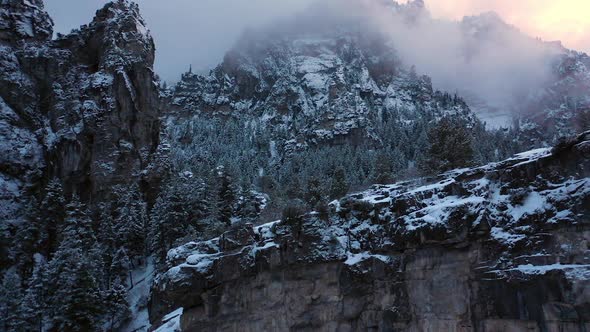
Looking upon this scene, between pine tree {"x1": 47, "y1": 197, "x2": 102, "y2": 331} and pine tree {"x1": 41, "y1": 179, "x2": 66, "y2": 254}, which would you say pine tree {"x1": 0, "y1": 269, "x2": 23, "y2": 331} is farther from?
pine tree {"x1": 41, "y1": 179, "x2": 66, "y2": 254}

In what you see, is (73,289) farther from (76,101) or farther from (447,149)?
(76,101)

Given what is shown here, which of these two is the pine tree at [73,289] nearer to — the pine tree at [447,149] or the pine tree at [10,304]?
the pine tree at [10,304]

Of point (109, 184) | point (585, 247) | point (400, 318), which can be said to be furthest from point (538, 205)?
point (109, 184)

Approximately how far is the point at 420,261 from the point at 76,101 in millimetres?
58899

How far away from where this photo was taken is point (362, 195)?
38.3 metres

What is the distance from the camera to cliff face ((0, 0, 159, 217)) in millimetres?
69438

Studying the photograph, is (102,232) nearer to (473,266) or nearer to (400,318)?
(400,318)

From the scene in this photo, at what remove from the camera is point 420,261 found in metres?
32.3

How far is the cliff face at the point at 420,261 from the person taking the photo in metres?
27.3

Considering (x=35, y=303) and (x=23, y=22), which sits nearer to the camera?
(x=35, y=303)

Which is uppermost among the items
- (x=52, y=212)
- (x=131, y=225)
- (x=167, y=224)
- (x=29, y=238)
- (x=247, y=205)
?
(x=247, y=205)

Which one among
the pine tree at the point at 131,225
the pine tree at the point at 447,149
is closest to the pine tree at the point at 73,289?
the pine tree at the point at 131,225

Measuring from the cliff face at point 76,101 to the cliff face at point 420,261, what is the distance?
1362 inches

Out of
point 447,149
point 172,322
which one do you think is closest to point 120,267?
point 172,322
